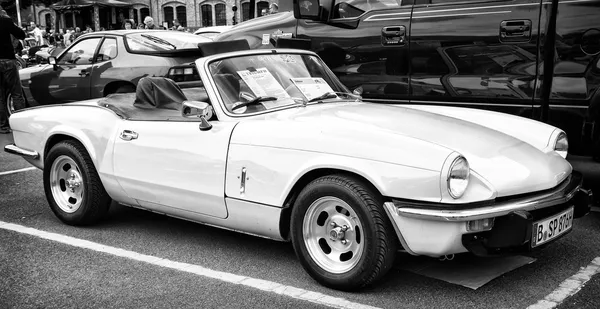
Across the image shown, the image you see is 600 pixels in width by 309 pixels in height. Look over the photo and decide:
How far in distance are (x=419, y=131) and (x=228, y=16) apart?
43488mm

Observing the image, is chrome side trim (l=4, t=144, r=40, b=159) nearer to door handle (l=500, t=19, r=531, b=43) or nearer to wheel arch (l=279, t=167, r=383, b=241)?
wheel arch (l=279, t=167, r=383, b=241)

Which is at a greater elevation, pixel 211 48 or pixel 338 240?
pixel 211 48

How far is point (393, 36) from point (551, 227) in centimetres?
316

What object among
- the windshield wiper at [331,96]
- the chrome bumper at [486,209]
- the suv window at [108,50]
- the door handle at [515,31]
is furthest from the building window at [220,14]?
the chrome bumper at [486,209]

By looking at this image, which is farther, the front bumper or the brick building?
the brick building

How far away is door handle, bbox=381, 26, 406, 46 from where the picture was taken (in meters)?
6.39

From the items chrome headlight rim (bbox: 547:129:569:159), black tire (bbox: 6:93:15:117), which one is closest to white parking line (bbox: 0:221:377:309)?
chrome headlight rim (bbox: 547:129:569:159)

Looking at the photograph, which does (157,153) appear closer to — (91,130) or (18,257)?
(91,130)

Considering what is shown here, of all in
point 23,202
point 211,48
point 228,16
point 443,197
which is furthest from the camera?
point 228,16

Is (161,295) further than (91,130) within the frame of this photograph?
No

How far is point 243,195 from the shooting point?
4113 mm

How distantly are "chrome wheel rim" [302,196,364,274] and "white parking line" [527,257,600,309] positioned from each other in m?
0.99


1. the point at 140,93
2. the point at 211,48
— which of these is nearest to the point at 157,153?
the point at 140,93

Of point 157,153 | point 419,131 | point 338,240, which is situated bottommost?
point 338,240
